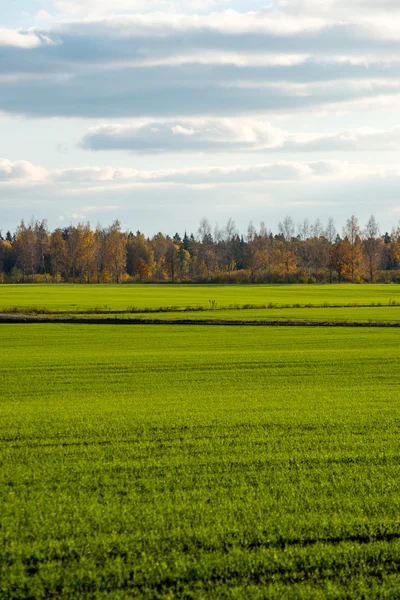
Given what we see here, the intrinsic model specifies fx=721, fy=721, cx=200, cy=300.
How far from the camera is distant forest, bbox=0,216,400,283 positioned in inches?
6201

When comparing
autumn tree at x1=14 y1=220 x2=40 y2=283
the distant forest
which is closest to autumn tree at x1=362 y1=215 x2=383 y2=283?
the distant forest

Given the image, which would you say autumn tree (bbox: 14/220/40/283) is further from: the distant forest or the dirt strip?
the dirt strip

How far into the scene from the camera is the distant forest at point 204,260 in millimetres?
157500

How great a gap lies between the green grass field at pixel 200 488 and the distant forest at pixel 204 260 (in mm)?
135798

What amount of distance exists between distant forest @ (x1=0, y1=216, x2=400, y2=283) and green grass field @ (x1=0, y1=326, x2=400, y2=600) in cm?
13580

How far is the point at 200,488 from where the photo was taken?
401 inches

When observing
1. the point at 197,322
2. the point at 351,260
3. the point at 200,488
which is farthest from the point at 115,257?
the point at 200,488

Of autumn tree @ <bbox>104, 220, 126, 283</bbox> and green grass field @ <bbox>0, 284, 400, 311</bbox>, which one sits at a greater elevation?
autumn tree @ <bbox>104, 220, 126, 283</bbox>

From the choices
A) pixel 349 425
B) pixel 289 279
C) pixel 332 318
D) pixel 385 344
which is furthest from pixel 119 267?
pixel 349 425

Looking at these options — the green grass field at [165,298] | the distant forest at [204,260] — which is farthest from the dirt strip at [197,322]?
the distant forest at [204,260]

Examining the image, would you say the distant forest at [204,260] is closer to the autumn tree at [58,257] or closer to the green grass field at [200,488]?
the autumn tree at [58,257]

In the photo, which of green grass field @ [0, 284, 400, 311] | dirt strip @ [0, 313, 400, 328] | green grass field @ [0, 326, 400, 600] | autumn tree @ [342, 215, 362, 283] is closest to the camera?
green grass field @ [0, 326, 400, 600]

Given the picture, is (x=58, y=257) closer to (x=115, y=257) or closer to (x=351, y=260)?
(x=115, y=257)

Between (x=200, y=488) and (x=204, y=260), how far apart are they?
562ft
